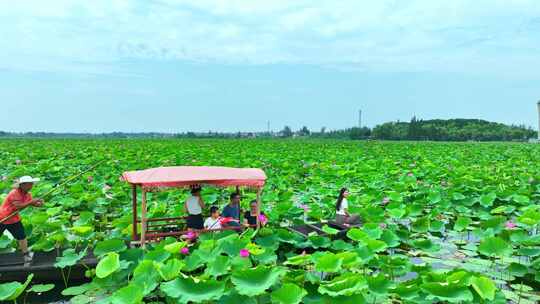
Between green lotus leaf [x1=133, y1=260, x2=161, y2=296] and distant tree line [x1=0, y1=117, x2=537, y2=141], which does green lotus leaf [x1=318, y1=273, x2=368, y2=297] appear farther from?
distant tree line [x1=0, y1=117, x2=537, y2=141]

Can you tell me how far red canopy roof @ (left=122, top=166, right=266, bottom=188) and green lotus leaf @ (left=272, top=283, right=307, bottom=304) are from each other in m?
1.99

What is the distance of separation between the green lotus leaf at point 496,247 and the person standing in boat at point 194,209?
10.3 ft

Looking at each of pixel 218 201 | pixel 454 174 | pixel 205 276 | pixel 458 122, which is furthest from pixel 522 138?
pixel 205 276

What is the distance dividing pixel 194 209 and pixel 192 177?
0.54 metres

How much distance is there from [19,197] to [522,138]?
73.7 metres

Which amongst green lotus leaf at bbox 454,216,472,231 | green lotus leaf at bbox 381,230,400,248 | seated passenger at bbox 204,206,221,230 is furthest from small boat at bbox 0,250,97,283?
green lotus leaf at bbox 454,216,472,231

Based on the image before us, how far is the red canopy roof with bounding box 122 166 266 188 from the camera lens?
4566 mm

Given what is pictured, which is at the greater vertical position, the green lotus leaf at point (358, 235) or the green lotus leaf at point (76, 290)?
the green lotus leaf at point (358, 235)

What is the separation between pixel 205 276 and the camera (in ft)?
11.3

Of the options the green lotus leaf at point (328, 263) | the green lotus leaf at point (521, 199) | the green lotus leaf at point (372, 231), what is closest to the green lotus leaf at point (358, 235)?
the green lotus leaf at point (372, 231)

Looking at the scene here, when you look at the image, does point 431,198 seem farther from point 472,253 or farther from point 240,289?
point 240,289

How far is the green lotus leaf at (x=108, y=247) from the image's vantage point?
4.26m

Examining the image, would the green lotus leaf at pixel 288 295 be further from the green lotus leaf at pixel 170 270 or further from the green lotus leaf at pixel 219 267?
the green lotus leaf at pixel 170 270

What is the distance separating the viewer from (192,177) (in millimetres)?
4727
